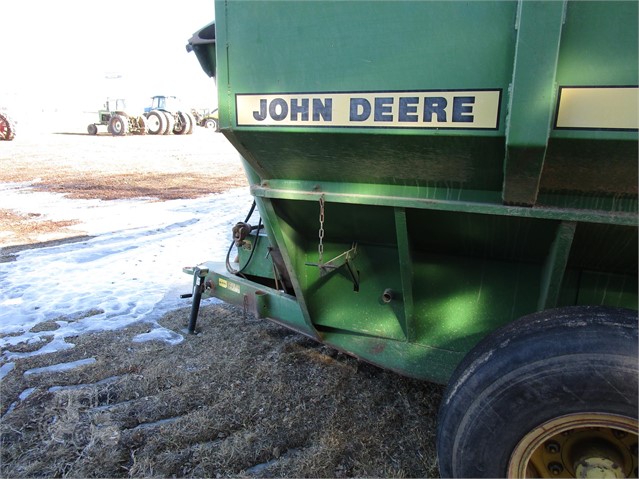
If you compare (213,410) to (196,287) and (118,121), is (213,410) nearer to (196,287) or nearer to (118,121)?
(196,287)

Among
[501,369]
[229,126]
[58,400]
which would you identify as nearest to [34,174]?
[58,400]

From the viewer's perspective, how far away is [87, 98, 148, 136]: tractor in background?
27.0 metres

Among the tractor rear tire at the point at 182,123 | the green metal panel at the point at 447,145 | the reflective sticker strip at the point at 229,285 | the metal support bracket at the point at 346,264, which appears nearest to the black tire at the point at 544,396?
the green metal panel at the point at 447,145

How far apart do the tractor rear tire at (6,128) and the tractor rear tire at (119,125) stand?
18.8 ft

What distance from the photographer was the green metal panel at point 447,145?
5.05 feet

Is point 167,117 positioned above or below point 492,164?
above

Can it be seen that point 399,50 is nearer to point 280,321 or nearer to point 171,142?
point 280,321

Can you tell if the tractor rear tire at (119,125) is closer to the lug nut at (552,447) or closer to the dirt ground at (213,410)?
the dirt ground at (213,410)

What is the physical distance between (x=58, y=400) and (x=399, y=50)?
2769 mm

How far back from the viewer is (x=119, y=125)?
88.4ft

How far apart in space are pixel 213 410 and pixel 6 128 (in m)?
23.7

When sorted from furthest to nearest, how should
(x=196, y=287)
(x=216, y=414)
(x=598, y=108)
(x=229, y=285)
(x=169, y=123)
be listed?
(x=169, y=123)
(x=196, y=287)
(x=229, y=285)
(x=216, y=414)
(x=598, y=108)

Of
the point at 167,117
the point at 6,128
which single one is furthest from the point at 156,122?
the point at 6,128

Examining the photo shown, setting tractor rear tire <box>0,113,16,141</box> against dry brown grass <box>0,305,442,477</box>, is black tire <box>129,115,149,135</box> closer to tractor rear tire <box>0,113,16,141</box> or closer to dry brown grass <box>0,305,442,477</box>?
tractor rear tire <box>0,113,16,141</box>
